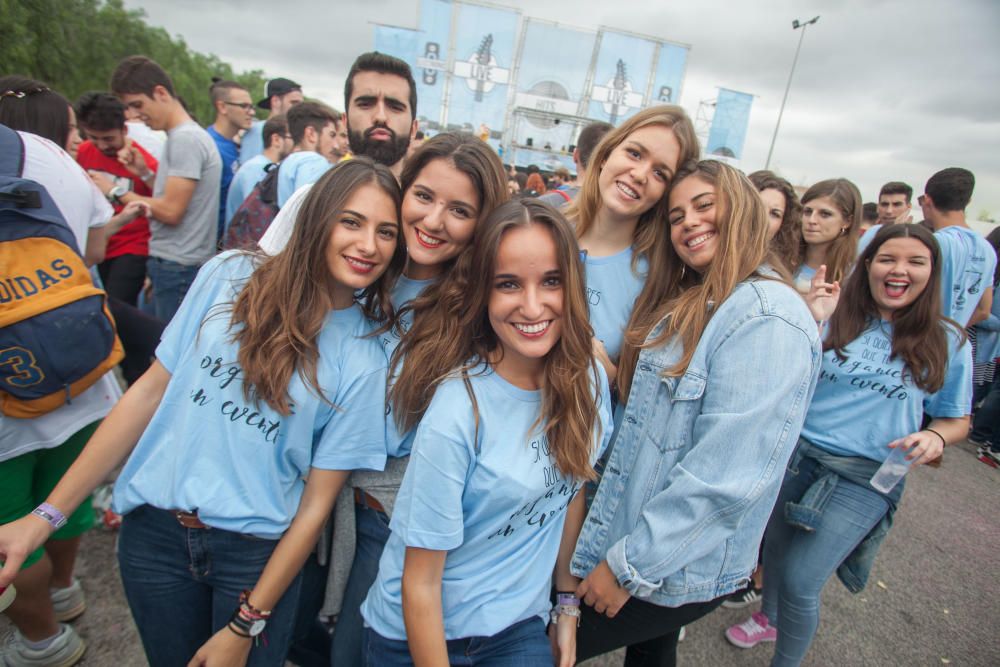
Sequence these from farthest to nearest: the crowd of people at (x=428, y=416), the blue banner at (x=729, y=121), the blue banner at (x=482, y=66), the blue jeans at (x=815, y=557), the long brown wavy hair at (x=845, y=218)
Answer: the blue banner at (x=729, y=121), the blue banner at (x=482, y=66), the long brown wavy hair at (x=845, y=218), the blue jeans at (x=815, y=557), the crowd of people at (x=428, y=416)

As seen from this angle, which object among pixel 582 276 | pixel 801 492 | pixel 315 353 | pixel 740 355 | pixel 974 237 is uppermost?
pixel 974 237

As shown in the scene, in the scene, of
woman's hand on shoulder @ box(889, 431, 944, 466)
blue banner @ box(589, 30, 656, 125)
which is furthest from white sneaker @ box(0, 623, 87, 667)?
blue banner @ box(589, 30, 656, 125)

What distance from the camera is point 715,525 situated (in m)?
1.45

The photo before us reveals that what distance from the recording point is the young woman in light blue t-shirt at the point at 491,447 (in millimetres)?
1333

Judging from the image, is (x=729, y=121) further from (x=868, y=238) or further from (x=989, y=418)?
(x=868, y=238)

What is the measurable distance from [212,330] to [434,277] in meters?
0.72

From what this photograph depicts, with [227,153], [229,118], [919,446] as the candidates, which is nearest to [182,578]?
[919,446]

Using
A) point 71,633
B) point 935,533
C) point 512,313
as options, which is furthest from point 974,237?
point 71,633

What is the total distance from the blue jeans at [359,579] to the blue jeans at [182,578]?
0.69 feet

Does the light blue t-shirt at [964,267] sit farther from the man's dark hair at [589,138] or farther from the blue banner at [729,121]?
the blue banner at [729,121]

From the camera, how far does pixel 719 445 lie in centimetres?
140

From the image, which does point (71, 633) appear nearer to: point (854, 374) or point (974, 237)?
point (854, 374)

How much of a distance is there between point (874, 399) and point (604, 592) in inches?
65.3

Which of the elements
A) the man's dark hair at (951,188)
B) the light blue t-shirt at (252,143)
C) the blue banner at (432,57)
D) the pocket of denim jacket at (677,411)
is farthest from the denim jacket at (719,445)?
the blue banner at (432,57)
